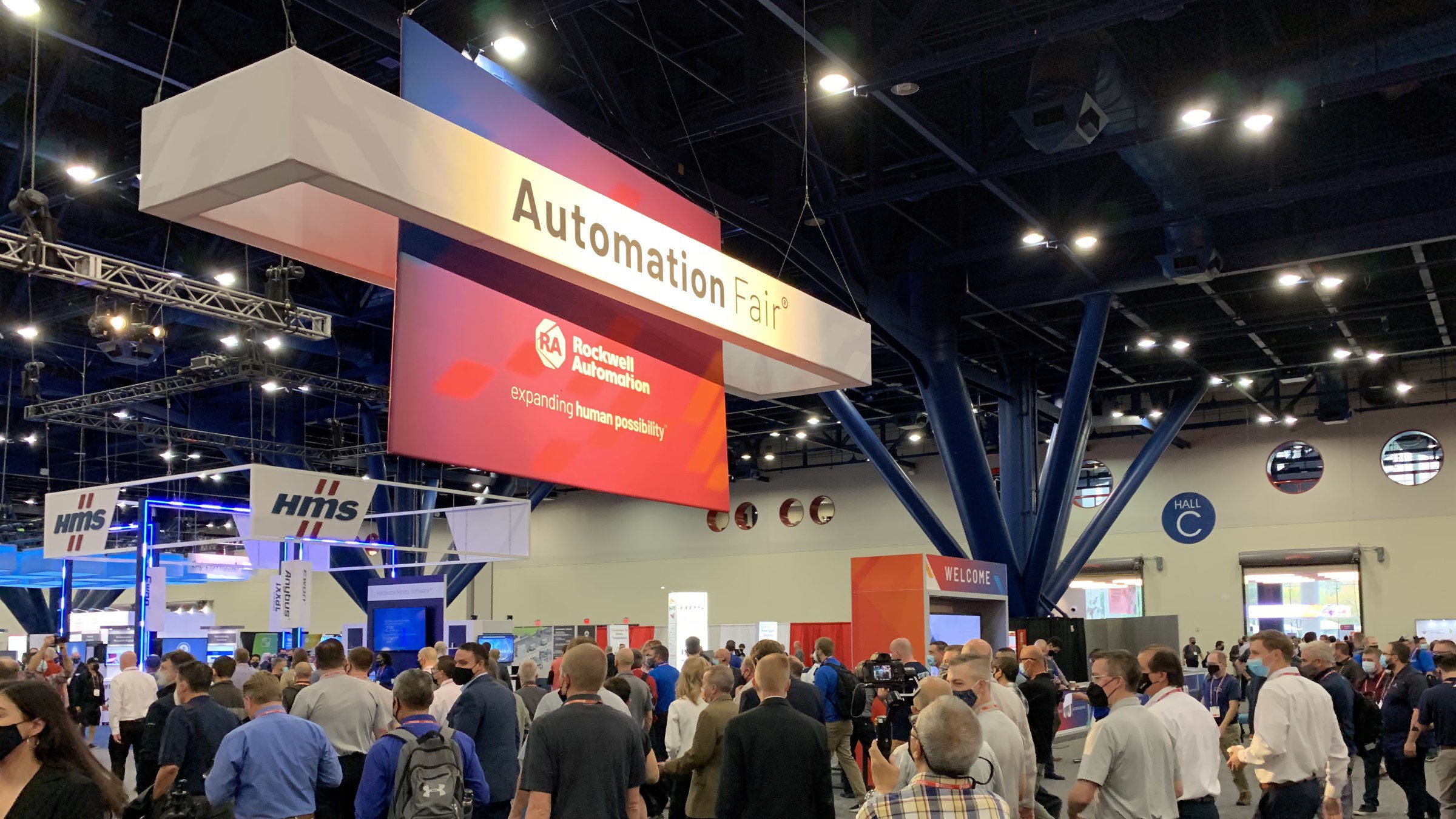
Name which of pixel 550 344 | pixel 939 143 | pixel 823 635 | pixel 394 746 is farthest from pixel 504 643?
pixel 550 344

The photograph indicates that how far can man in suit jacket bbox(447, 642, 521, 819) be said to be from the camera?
5.73 meters

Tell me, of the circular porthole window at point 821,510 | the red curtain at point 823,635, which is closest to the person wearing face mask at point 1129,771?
the red curtain at point 823,635

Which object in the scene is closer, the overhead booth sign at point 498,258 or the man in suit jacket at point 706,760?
the overhead booth sign at point 498,258

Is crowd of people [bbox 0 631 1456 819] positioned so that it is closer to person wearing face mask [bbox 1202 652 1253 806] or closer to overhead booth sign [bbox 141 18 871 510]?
Result: overhead booth sign [bbox 141 18 871 510]

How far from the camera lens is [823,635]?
22781mm

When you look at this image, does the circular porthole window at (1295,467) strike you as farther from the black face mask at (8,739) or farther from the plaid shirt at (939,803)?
the black face mask at (8,739)

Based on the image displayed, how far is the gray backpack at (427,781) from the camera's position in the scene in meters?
4.20

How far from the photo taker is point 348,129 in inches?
118

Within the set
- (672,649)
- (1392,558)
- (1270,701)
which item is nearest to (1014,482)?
(672,649)

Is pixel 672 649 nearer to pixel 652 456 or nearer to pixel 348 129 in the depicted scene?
pixel 652 456

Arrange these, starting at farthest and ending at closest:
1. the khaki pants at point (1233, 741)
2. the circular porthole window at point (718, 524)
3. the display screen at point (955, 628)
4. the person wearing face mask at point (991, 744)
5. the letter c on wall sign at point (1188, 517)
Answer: the circular porthole window at point (718, 524), the letter c on wall sign at point (1188, 517), the display screen at point (955, 628), the khaki pants at point (1233, 741), the person wearing face mask at point (991, 744)

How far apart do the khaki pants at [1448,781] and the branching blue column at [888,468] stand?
7.09 m

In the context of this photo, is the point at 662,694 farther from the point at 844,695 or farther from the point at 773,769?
the point at 773,769

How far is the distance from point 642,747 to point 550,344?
149 centimetres
